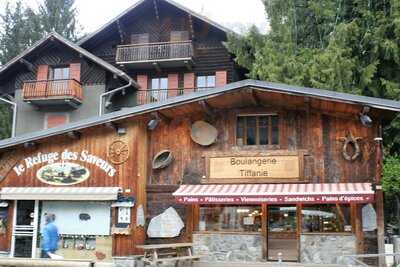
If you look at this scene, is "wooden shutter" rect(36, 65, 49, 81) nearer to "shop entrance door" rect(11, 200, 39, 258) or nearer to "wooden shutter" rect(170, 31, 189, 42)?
"wooden shutter" rect(170, 31, 189, 42)

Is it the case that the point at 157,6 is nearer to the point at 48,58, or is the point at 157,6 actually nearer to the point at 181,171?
the point at 48,58

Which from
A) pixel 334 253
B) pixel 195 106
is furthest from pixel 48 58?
pixel 334 253

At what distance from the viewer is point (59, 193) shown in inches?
594

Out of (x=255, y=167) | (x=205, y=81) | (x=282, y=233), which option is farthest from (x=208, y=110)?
(x=205, y=81)

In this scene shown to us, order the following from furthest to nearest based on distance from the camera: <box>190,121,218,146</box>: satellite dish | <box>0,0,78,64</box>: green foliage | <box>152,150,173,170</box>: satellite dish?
<box>0,0,78,64</box>: green foliage < <box>152,150,173,170</box>: satellite dish < <box>190,121,218,146</box>: satellite dish

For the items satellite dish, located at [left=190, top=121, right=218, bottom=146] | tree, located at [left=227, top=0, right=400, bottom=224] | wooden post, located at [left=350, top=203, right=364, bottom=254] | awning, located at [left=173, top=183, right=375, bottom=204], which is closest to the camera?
awning, located at [left=173, top=183, right=375, bottom=204]

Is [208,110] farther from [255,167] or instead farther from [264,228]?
[264,228]

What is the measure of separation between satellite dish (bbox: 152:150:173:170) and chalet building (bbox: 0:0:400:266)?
0.04m

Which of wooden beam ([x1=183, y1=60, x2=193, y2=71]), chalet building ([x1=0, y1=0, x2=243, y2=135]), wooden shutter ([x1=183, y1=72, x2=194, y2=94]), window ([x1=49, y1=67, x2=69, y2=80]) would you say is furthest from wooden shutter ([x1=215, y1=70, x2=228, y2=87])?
window ([x1=49, y1=67, x2=69, y2=80])

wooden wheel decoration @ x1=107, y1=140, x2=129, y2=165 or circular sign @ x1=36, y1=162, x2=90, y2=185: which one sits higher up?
wooden wheel decoration @ x1=107, y1=140, x2=129, y2=165

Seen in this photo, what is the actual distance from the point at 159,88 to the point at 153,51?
6.42 feet

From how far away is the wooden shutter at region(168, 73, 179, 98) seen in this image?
1079 inches

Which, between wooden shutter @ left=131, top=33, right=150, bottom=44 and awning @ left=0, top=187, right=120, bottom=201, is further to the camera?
wooden shutter @ left=131, top=33, right=150, bottom=44

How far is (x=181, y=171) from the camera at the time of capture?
49.7ft
